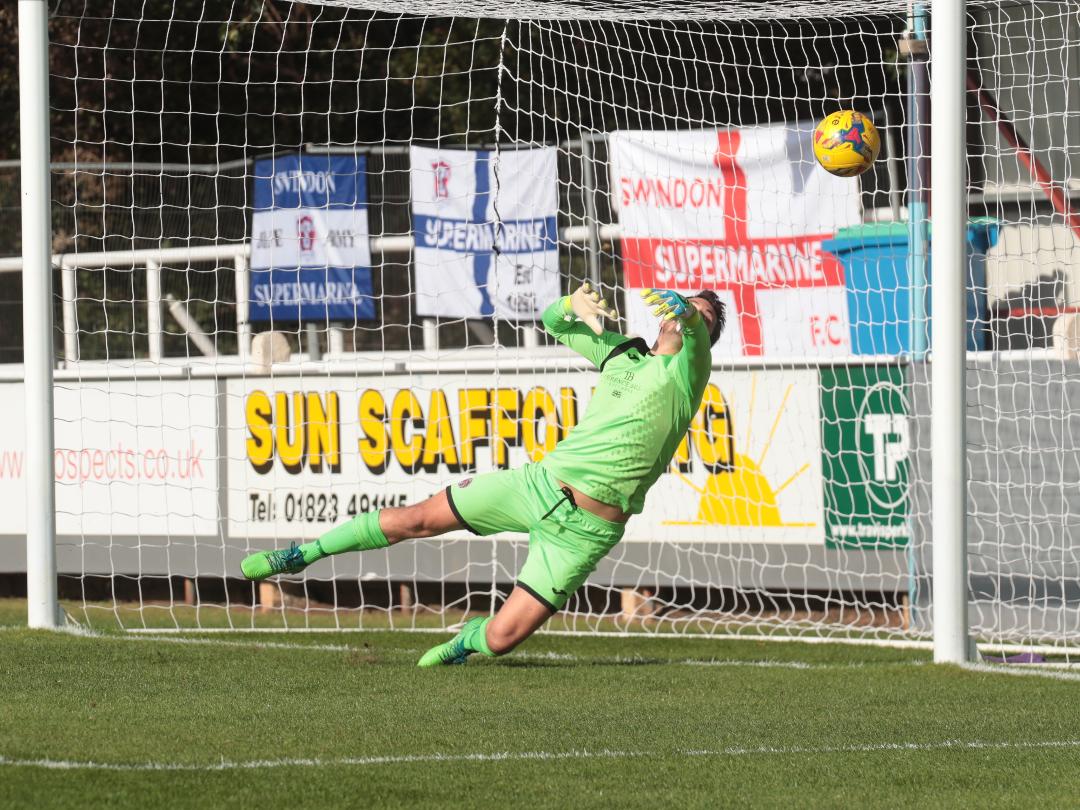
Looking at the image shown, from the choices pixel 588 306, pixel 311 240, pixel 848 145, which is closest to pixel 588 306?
pixel 588 306

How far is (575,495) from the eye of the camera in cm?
768

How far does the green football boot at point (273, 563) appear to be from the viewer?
Result: 307 inches

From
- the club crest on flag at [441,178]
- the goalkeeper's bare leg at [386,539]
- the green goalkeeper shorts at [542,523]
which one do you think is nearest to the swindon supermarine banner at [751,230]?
the club crest on flag at [441,178]

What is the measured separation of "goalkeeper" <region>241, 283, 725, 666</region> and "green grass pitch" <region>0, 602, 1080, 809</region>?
397 millimetres

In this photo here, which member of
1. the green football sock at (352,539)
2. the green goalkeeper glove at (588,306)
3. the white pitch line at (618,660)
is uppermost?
the green goalkeeper glove at (588,306)

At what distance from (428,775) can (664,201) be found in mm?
6464

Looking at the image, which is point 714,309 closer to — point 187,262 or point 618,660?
point 618,660

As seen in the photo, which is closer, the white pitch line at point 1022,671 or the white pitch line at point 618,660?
the white pitch line at point 1022,671

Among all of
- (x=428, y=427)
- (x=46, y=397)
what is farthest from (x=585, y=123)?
(x=46, y=397)

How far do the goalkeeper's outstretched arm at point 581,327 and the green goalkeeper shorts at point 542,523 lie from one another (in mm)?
652

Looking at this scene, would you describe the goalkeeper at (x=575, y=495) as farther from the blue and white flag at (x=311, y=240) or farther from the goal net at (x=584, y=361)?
the blue and white flag at (x=311, y=240)

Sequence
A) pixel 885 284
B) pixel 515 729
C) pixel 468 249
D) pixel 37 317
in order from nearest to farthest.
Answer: pixel 515 729 → pixel 37 317 → pixel 885 284 → pixel 468 249

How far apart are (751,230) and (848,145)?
2541 millimetres

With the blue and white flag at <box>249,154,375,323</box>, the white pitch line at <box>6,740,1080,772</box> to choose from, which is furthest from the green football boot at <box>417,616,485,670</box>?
the blue and white flag at <box>249,154,375,323</box>
